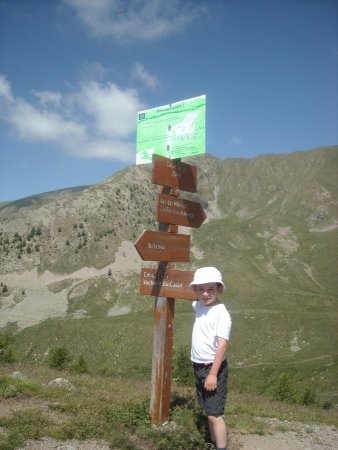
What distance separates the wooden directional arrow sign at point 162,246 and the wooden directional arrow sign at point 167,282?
328 millimetres

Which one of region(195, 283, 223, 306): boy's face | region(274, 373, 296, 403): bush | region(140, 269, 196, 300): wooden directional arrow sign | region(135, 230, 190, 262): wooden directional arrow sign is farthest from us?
region(274, 373, 296, 403): bush

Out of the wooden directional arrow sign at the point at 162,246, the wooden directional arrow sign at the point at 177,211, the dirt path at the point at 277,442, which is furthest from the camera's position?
the wooden directional arrow sign at the point at 177,211

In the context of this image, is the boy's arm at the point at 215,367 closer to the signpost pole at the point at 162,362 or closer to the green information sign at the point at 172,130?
the signpost pole at the point at 162,362

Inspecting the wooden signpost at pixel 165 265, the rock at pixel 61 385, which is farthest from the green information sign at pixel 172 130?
the rock at pixel 61 385

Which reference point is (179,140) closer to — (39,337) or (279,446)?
(279,446)

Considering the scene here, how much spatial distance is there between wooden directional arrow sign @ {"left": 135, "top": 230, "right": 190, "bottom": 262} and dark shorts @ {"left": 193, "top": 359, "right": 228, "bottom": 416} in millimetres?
2141

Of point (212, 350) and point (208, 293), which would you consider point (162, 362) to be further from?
point (208, 293)

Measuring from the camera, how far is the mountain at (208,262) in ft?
203

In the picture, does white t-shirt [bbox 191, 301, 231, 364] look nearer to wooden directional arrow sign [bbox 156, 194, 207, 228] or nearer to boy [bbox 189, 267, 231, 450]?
boy [bbox 189, 267, 231, 450]

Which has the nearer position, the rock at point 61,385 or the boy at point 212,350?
the boy at point 212,350

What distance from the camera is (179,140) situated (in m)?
7.39

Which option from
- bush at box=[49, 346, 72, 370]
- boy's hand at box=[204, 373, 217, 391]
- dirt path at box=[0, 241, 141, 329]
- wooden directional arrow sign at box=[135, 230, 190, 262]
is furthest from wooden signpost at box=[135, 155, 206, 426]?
dirt path at box=[0, 241, 141, 329]

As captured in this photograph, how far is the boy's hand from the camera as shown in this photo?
17.2 ft

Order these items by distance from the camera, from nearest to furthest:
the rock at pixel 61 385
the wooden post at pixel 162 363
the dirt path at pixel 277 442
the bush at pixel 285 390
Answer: the dirt path at pixel 277 442, the wooden post at pixel 162 363, the rock at pixel 61 385, the bush at pixel 285 390
